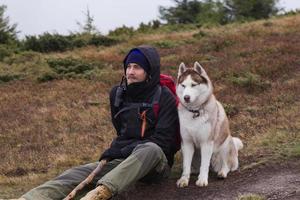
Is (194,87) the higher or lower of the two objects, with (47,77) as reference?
higher

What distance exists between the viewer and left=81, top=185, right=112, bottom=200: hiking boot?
4530 mm

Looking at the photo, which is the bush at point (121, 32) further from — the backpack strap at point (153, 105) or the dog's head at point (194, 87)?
the dog's head at point (194, 87)

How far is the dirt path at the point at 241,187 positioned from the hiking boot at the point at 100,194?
75 centimetres

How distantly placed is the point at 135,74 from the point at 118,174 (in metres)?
1.21

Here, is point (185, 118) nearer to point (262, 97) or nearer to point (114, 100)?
point (114, 100)

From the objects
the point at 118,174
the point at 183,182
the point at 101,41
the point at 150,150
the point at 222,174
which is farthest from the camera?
the point at 101,41

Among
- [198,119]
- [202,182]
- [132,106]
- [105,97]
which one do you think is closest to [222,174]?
[202,182]

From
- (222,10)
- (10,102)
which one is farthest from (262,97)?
(222,10)

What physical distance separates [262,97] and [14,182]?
18.9 feet

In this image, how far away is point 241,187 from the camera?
5.11m

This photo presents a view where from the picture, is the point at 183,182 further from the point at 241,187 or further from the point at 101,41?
the point at 101,41

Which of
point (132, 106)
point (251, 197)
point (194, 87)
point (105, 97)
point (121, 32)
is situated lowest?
point (105, 97)

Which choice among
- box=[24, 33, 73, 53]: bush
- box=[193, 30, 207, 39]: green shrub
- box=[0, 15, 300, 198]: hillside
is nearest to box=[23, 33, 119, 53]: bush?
box=[24, 33, 73, 53]: bush

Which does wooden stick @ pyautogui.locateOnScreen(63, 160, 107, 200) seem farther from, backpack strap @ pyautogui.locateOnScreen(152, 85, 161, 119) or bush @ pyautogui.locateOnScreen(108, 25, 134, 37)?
bush @ pyautogui.locateOnScreen(108, 25, 134, 37)
